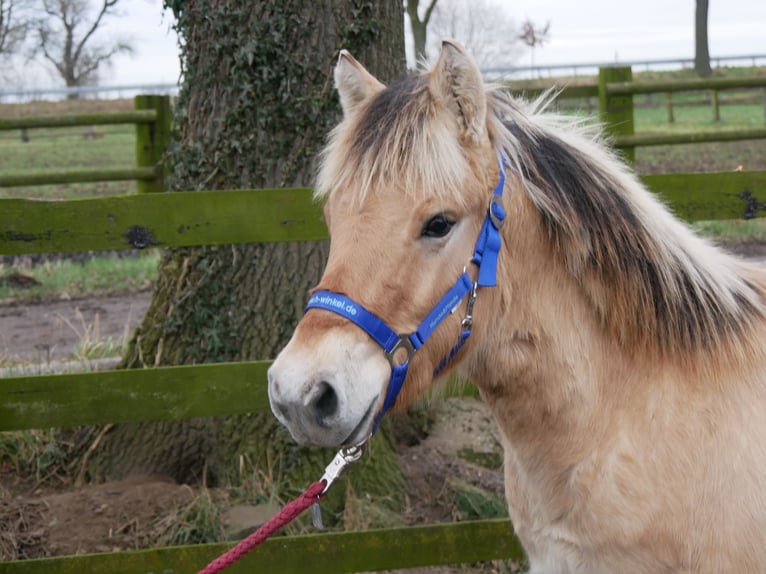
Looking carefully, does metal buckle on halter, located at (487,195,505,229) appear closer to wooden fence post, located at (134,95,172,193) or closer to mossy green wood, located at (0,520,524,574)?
mossy green wood, located at (0,520,524,574)

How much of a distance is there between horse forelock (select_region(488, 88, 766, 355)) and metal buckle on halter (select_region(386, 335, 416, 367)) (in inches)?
23.2

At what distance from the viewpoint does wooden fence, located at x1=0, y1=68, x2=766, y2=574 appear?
135 inches

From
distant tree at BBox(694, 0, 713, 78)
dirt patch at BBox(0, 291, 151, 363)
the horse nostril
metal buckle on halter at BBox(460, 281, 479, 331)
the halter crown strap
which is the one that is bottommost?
dirt patch at BBox(0, 291, 151, 363)

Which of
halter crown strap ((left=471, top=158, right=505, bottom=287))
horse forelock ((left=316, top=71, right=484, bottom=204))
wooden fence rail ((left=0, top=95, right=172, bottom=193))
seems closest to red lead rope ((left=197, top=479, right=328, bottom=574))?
halter crown strap ((left=471, top=158, right=505, bottom=287))

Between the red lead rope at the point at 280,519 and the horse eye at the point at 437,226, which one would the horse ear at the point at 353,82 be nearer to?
the horse eye at the point at 437,226

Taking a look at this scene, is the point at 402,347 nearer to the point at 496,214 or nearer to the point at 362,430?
the point at 362,430

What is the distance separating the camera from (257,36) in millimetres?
4102

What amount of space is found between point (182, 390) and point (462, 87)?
1.93 meters

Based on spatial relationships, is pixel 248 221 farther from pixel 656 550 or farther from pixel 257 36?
pixel 656 550

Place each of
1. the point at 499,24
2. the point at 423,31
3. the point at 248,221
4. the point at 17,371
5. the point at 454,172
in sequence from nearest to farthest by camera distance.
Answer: the point at 454,172, the point at 248,221, the point at 17,371, the point at 423,31, the point at 499,24

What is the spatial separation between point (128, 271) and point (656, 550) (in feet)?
26.9

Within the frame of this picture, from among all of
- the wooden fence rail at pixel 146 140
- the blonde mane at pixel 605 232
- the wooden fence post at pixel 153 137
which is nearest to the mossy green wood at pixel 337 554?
the blonde mane at pixel 605 232

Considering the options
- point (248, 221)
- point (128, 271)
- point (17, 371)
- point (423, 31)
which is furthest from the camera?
point (423, 31)

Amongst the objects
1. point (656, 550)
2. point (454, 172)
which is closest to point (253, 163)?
point (454, 172)
